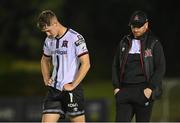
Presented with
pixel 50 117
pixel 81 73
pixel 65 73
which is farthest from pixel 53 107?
pixel 81 73

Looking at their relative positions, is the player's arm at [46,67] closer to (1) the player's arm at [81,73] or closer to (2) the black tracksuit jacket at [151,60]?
(1) the player's arm at [81,73]

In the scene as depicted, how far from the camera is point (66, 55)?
25.5ft

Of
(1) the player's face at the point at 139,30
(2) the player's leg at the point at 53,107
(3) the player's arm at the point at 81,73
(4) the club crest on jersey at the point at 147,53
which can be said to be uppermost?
(1) the player's face at the point at 139,30

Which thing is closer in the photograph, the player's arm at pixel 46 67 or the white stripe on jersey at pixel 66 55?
the white stripe on jersey at pixel 66 55

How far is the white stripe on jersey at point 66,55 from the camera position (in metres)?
7.77

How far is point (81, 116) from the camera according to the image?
797 cm

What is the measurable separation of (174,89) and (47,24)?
13033mm

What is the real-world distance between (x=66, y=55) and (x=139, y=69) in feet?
2.86

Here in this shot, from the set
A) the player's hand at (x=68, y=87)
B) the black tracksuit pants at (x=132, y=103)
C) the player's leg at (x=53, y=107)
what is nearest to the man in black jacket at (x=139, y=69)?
the black tracksuit pants at (x=132, y=103)

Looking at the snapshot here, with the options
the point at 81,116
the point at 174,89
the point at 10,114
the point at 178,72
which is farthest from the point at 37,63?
the point at 81,116

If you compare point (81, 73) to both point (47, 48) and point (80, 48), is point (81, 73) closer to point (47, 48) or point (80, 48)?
point (80, 48)

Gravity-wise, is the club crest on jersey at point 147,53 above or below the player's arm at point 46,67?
above

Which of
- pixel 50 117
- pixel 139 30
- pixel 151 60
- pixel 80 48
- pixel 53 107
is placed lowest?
pixel 50 117

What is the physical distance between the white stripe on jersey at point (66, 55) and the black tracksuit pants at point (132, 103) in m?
0.63
